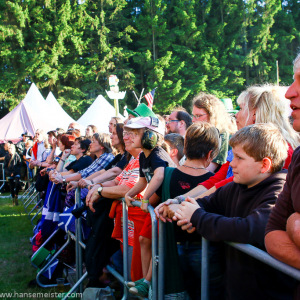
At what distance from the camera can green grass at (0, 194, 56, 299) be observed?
4879 millimetres

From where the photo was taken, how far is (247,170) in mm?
2008

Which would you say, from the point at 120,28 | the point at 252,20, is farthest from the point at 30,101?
the point at 252,20

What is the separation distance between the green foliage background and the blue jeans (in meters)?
32.9

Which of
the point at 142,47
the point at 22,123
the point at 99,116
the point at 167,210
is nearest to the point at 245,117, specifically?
the point at 167,210

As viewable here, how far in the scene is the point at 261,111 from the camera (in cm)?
281

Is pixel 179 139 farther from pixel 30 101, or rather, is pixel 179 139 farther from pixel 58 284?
pixel 30 101

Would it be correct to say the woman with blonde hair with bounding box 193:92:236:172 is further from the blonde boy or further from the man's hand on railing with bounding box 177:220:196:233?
the man's hand on railing with bounding box 177:220:196:233

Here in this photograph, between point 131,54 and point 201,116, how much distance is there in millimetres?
35770

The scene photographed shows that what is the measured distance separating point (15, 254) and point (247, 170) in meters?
5.21

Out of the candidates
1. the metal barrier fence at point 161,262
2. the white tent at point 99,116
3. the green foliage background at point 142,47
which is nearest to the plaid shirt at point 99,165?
the metal barrier fence at point 161,262

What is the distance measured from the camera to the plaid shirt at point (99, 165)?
213 inches

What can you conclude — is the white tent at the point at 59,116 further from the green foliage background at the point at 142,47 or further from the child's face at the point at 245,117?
the child's face at the point at 245,117

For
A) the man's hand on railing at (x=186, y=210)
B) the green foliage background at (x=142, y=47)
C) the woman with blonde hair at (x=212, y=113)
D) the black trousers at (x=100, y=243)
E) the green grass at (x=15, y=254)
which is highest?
the green foliage background at (x=142, y=47)

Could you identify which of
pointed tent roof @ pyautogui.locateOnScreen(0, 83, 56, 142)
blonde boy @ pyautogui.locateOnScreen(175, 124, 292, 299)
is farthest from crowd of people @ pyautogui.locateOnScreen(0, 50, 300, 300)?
pointed tent roof @ pyautogui.locateOnScreen(0, 83, 56, 142)
